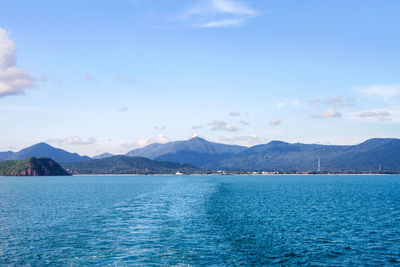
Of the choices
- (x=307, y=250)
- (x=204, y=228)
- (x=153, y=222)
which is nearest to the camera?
(x=307, y=250)

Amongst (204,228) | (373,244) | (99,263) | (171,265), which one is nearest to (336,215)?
(373,244)

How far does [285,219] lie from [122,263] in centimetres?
4376

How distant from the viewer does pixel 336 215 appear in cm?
8188

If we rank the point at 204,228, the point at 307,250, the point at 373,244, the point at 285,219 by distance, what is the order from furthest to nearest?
the point at 285,219 → the point at 204,228 → the point at 373,244 → the point at 307,250

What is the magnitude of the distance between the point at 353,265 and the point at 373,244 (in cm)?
1288

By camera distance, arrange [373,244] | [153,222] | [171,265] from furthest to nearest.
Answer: [153,222] → [373,244] → [171,265]

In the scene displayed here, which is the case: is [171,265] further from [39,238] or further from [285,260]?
[39,238]

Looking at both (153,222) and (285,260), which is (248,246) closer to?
(285,260)

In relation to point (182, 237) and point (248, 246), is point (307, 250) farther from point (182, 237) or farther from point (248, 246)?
point (182, 237)

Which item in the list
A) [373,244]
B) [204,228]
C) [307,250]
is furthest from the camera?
[204,228]

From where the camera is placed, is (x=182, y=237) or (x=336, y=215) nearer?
(x=182, y=237)

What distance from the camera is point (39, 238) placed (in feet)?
177

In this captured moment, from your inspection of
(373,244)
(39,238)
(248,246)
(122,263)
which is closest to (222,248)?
(248,246)

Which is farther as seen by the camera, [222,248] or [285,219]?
[285,219]
